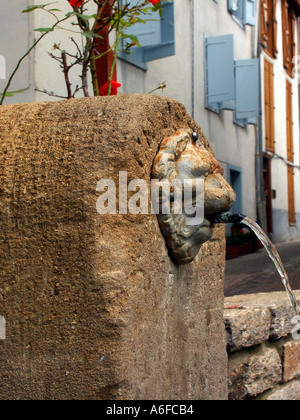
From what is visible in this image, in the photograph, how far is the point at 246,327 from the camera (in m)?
2.58

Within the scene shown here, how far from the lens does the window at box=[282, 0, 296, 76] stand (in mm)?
16406

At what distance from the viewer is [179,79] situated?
10.1m

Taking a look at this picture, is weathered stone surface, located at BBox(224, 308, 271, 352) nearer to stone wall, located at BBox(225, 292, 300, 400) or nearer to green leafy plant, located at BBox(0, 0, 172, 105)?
stone wall, located at BBox(225, 292, 300, 400)

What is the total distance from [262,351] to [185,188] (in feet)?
4.18

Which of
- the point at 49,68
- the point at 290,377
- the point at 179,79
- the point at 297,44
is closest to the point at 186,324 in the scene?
the point at 290,377

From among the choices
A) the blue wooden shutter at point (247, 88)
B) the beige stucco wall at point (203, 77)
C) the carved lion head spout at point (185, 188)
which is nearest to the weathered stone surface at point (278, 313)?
the carved lion head spout at point (185, 188)

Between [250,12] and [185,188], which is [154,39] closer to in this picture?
[250,12]

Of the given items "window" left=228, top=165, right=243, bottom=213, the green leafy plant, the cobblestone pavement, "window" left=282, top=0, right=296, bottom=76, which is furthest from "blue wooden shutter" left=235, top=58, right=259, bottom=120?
the green leafy plant

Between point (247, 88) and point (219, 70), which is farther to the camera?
point (247, 88)

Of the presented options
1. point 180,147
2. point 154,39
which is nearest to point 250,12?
point 154,39

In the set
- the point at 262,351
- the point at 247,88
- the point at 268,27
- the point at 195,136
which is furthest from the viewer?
the point at 268,27

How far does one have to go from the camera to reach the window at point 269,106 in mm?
14641

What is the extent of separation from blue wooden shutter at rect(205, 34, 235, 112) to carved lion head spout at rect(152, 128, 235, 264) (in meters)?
9.42

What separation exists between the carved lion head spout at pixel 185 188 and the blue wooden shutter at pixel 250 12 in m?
11.7
